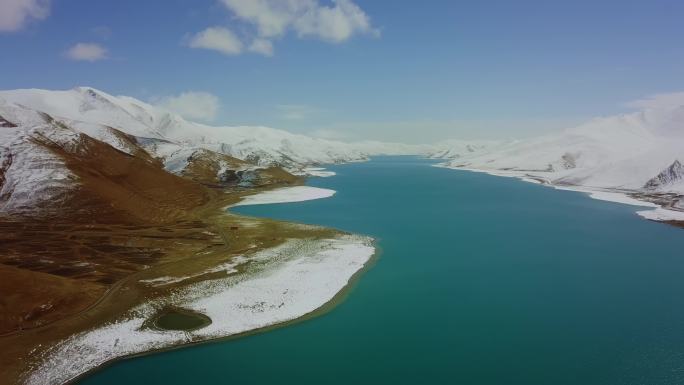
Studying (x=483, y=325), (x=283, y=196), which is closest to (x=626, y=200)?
(x=283, y=196)

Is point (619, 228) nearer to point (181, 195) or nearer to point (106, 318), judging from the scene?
point (106, 318)

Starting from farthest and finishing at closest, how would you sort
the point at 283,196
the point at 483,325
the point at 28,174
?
the point at 283,196, the point at 28,174, the point at 483,325

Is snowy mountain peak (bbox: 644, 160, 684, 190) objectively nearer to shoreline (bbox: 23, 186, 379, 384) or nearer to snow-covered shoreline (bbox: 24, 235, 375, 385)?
shoreline (bbox: 23, 186, 379, 384)

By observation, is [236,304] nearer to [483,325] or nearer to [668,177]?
[483,325]

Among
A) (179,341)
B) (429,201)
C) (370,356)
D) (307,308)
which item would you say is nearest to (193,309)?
(179,341)

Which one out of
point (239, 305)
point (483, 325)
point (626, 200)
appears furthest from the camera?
point (626, 200)

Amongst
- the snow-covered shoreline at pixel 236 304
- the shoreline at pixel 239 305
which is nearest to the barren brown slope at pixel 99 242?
the shoreline at pixel 239 305

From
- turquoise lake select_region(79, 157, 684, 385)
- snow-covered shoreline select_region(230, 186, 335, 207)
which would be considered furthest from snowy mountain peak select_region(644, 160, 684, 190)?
snow-covered shoreline select_region(230, 186, 335, 207)
